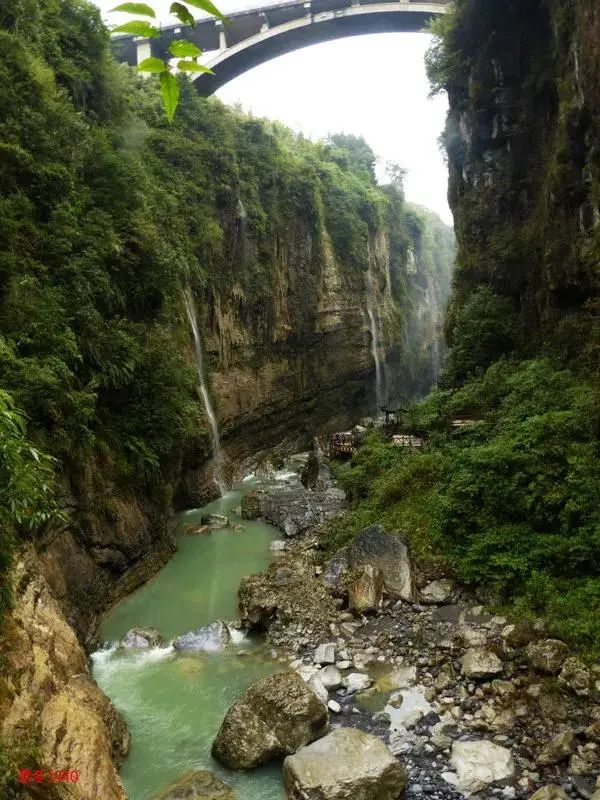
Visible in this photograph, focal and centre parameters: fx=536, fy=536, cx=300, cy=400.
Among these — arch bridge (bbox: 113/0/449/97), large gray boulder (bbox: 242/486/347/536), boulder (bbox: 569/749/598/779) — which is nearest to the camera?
boulder (bbox: 569/749/598/779)

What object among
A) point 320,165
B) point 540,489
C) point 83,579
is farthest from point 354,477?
point 320,165

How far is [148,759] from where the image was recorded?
571 cm

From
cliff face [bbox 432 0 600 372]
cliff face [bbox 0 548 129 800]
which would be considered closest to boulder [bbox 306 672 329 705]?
cliff face [bbox 0 548 129 800]

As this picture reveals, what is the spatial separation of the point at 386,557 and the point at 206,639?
10.4ft

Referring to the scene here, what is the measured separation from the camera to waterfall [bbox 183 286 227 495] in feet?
53.4

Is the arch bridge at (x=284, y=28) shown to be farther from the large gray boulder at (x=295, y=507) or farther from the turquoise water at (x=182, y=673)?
the turquoise water at (x=182, y=673)

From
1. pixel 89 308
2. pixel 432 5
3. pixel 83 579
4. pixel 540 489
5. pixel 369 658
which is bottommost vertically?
pixel 369 658

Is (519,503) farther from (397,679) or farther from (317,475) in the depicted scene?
(317,475)

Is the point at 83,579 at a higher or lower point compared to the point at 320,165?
lower

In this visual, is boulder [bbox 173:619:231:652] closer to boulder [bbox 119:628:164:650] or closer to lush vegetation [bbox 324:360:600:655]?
boulder [bbox 119:628:164:650]

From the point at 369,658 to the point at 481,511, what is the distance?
309cm

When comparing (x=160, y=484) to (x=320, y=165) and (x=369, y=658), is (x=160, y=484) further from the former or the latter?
(x=320, y=165)

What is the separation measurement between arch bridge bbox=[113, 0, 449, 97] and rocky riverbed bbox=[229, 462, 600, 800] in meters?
27.9

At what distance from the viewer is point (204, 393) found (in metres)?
16.5
